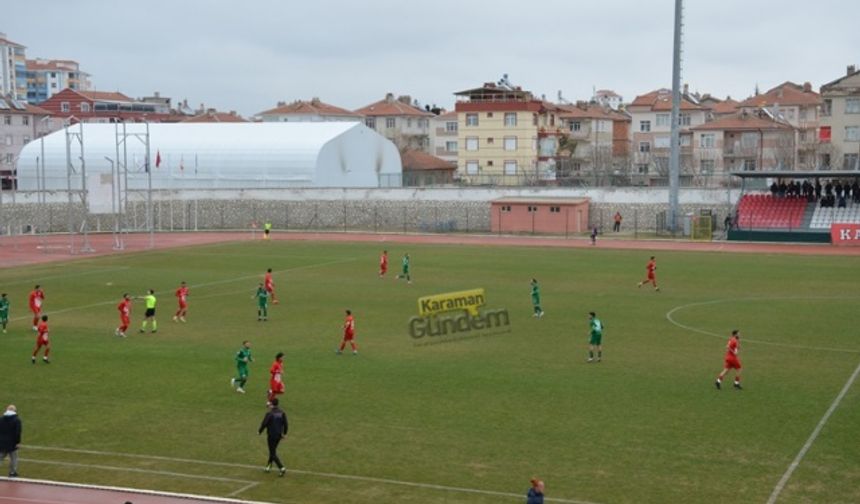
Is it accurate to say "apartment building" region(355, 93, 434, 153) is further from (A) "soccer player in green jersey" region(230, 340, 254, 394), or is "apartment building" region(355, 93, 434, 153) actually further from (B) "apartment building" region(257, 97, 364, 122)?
(A) "soccer player in green jersey" region(230, 340, 254, 394)

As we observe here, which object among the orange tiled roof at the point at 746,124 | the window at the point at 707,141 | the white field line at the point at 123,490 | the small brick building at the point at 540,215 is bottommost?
the white field line at the point at 123,490

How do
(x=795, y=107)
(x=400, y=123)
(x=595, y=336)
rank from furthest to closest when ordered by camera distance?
(x=400, y=123), (x=795, y=107), (x=595, y=336)

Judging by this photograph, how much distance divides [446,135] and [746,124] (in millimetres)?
45146

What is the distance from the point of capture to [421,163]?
114m

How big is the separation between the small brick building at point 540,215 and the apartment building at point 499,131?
89.6 ft

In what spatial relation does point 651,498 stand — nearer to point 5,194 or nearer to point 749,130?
point 5,194

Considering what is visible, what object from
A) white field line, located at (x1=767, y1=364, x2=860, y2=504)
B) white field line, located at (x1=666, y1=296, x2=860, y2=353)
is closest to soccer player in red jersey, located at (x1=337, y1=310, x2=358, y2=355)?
white field line, located at (x1=666, y1=296, x2=860, y2=353)

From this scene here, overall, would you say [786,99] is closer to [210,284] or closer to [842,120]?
[842,120]

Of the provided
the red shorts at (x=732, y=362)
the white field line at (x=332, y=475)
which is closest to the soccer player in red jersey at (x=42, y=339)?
the white field line at (x=332, y=475)

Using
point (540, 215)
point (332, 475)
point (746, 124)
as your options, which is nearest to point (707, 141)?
point (746, 124)

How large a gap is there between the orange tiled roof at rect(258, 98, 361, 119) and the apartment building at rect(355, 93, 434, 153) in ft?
8.77

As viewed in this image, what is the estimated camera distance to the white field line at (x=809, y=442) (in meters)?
17.2

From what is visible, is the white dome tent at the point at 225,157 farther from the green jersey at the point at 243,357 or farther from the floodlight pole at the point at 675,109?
the green jersey at the point at 243,357

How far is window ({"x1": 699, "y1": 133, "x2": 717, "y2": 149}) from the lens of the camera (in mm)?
104438
